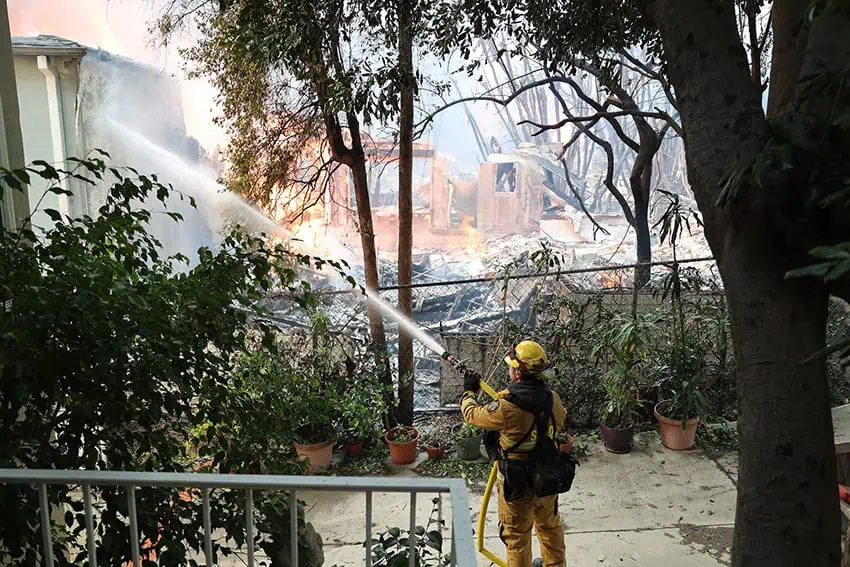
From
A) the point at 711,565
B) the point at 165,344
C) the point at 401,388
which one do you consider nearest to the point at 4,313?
the point at 165,344

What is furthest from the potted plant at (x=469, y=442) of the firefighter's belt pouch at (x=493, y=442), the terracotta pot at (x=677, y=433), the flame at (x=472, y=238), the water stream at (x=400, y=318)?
the flame at (x=472, y=238)

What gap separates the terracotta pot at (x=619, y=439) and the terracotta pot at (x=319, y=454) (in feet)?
7.92

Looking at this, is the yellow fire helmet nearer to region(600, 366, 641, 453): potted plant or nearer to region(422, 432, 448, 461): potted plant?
region(600, 366, 641, 453): potted plant

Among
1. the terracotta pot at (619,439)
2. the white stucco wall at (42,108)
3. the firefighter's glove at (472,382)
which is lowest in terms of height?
the terracotta pot at (619,439)

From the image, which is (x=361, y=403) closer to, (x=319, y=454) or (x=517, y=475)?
(x=319, y=454)

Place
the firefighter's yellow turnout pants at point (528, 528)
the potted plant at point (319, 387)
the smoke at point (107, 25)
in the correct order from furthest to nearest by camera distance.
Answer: the smoke at point (107, 25) < the potted plant at point (319, 387) < the firefighter's yellow turnout pants at point (528, 528)

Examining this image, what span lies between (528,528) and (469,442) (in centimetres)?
192

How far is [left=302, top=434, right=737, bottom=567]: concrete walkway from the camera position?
13.3ft

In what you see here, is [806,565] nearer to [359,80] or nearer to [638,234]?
[359,80]

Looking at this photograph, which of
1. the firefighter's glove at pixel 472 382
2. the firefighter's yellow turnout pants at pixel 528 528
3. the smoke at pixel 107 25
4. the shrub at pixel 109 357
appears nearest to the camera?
the shrub at pixel 109 357

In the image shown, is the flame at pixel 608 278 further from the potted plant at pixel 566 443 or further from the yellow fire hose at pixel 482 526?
the yellow fire hose at pixel 482 526

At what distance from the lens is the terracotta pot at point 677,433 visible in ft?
18.0

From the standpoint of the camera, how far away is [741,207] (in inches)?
83.9

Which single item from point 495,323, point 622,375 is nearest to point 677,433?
point 622,375
